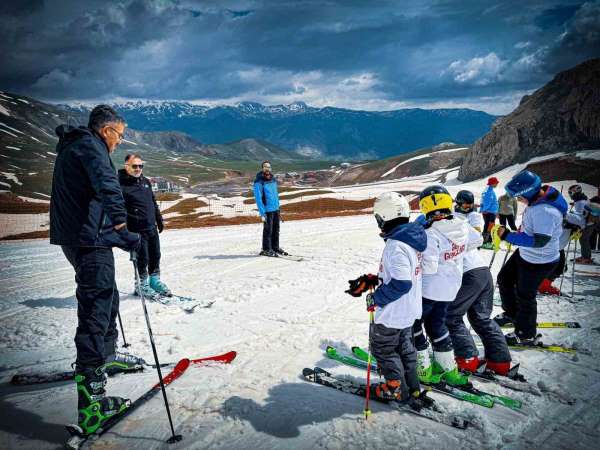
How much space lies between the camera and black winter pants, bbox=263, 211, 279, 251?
516 inches

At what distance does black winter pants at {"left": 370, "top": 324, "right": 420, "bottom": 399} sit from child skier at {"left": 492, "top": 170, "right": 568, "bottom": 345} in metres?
2.74

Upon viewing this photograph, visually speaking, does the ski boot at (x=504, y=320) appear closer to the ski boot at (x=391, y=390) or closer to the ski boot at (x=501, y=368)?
the ski boot at (x=501, y=368)

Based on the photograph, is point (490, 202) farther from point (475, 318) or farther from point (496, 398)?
point (496, 398)

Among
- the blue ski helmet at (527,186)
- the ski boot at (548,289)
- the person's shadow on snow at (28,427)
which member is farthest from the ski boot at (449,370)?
the ski boot at (548,289)

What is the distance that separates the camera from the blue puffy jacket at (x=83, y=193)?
13.3 feet

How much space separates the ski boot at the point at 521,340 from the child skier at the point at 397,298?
2768 millimetres

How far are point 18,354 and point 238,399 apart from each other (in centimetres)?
410

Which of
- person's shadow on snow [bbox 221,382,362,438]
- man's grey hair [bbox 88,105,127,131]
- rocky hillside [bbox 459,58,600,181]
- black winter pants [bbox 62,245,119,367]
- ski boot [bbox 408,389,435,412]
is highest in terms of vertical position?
rocky hillside [bbox 459,58,600,181]

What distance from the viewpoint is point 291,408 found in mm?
4539

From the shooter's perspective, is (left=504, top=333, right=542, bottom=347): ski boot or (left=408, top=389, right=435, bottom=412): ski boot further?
(left=504, top=333, right=542, bottom=347): ski boot

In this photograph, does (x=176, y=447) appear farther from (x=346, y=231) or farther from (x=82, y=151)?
(x=346, y=231)

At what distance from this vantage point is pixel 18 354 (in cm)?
608

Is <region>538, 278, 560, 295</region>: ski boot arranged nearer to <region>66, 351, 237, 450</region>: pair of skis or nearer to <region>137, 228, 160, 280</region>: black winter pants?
<region>66, 351, 237, 450</region>: pair of skis

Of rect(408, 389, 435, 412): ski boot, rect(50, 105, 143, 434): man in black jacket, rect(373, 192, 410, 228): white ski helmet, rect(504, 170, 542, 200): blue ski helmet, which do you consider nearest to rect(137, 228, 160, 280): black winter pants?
rect(50, 105, 143, 434): man in black jacket
